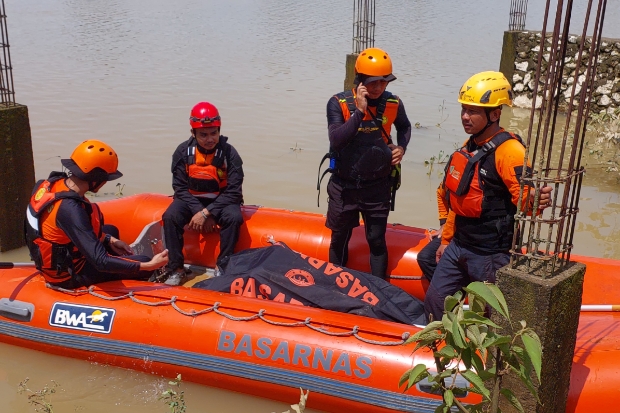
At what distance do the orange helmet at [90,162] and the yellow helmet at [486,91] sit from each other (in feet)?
6.38

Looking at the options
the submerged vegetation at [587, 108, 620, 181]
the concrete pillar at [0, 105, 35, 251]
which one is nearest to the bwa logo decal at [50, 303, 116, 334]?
the concrete pillar at [0, 105, 35, 251]

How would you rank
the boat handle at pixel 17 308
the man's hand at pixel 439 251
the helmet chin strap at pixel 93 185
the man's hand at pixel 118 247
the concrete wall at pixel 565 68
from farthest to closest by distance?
1. the concrete wall at pixel 565 68
2. the man's hand at pixel 118 247
3. the boat handle at pixel 17 308
4. the man's hand at pixel 439 251
5. the helmet chin strap at pixel 93 185

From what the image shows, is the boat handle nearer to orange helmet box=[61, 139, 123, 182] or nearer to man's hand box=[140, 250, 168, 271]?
man's hand box=[140, 250, 168, 271]

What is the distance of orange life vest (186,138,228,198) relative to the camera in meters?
4.63

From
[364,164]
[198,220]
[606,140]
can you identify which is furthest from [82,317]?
[606,140]

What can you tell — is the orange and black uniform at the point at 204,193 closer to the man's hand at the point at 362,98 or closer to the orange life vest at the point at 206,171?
the orange life vest at the point at 206,171

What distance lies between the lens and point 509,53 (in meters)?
11.4

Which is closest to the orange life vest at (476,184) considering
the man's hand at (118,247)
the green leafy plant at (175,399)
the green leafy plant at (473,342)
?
the green leafy plant at (473,342)

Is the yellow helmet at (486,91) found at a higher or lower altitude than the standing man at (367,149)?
higher

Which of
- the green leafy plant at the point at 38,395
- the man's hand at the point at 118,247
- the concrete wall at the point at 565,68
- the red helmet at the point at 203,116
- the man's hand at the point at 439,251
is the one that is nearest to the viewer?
the green leafy plant at the point at 38,395

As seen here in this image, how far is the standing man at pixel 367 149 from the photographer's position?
12.8 feet

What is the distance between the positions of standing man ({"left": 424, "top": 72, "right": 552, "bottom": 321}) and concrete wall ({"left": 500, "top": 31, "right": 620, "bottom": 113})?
727 cm

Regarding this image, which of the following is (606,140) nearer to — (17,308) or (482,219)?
(482,219)

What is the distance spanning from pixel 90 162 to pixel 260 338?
1327mm
